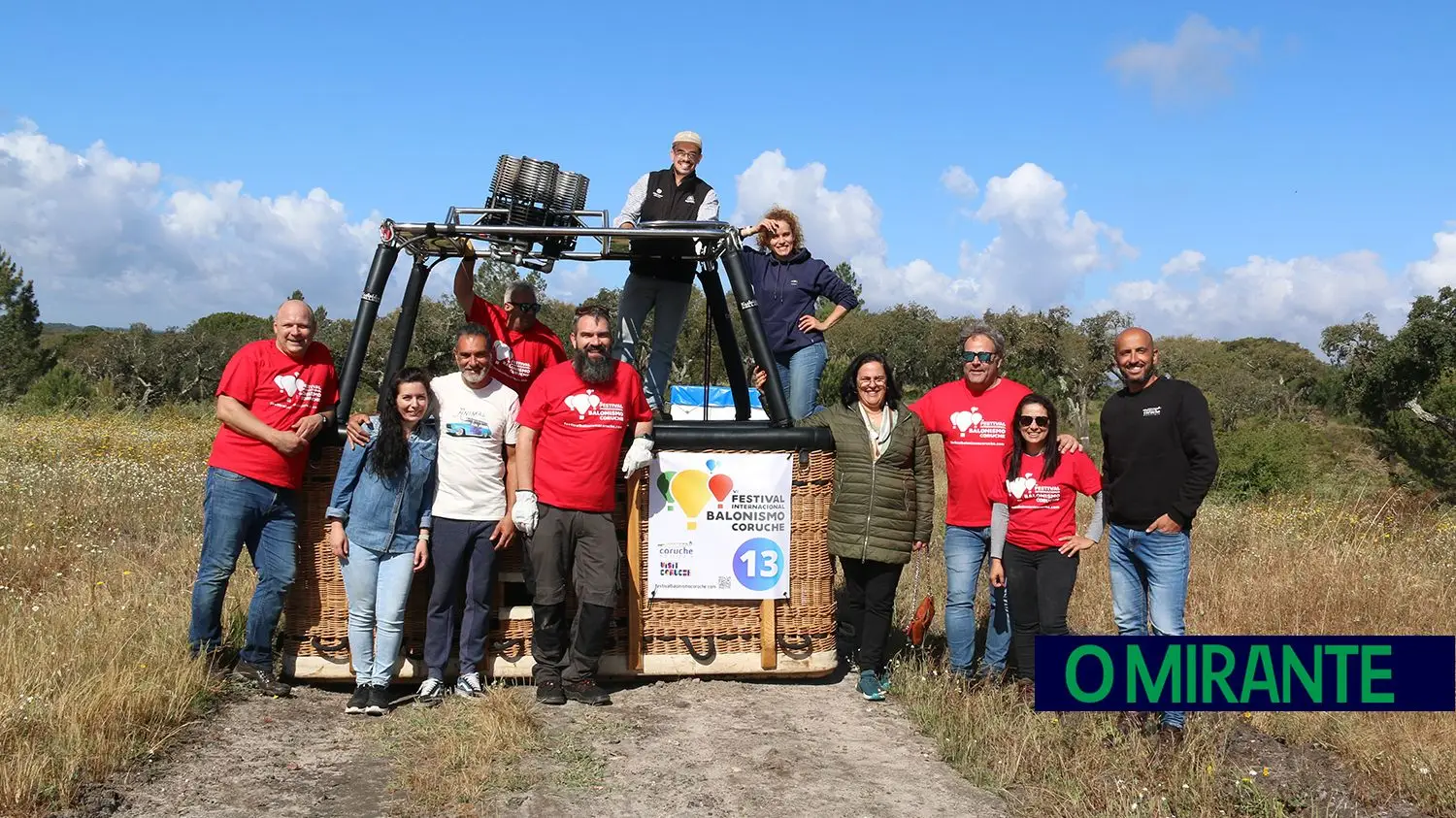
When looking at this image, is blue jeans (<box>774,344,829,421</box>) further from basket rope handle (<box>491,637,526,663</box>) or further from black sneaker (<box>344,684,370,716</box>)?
black sneaker (<box>344,684,370,716</box>)

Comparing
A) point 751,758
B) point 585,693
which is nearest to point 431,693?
point 585,693

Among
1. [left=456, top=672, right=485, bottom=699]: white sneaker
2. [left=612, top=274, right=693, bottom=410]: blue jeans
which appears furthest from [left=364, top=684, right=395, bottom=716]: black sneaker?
[left=612, top=274, right=693, bottom=410]: blue jeans

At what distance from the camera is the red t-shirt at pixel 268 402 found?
5238 millimetres

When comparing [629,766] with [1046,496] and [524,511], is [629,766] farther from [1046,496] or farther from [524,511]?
[1046,496]

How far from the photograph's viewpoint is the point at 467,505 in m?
5.33

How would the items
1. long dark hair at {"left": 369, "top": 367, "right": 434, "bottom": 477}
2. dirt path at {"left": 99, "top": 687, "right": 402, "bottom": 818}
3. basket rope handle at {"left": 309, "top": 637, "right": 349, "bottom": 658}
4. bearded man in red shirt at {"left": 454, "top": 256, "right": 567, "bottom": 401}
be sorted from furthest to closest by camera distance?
bearded man in red shirt at {"left": 454, "top": 256, "right": 567, "bottom": 401}
basket rope handle at {"left": 309, "top": 637, "right": 349, "bottom": 658}
long dark hair at {"left": 369, "top": 367, "right": 434, "bottom": 477}
dirt path at {"left": 99, "top": 687, "right": 402, "bottom": 818}

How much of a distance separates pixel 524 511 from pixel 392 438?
0.69m

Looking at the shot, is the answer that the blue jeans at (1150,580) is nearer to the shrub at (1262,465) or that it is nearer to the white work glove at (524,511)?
the white work glove at (524,511)

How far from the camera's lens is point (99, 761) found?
4270mm

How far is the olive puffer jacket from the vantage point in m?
5.48

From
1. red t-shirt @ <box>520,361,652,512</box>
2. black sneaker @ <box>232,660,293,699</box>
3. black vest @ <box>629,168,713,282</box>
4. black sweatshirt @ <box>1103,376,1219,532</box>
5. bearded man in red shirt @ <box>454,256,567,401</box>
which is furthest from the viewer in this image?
black vest @ <box>629,168,713,282</box>

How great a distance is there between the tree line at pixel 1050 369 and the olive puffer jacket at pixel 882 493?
4.18 ft

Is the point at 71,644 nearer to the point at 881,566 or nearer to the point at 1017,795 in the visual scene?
the point at 881,566

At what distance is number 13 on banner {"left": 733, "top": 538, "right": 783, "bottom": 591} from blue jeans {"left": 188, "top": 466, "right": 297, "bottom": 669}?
86.2 inches
